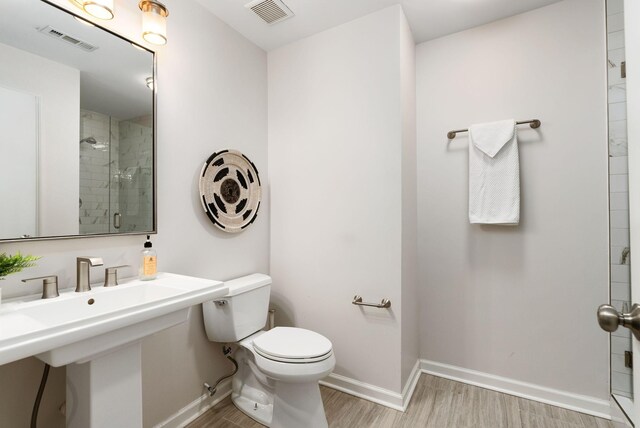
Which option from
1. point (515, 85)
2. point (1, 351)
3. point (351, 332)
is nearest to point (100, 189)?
point (1, 351)

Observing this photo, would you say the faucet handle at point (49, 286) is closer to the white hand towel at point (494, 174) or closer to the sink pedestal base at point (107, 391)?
the sink pedestal base at point (107, 391)

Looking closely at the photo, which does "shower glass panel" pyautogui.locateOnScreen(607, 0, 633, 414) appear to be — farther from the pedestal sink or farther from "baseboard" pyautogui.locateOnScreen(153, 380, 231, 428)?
"baseboard" pyautogui.locateOnScreen(153, 380, 231, 428)

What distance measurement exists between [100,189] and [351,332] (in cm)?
160

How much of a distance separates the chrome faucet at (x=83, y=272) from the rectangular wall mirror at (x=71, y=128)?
14 centimetres

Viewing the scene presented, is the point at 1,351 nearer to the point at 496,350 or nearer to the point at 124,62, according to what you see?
the point at 124,62

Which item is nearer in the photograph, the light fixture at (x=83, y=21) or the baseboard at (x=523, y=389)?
the light fixture at (x=83, y=21)

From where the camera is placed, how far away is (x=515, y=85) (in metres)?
1.94

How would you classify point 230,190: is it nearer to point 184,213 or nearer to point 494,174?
point 184,213

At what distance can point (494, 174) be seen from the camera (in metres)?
1.92

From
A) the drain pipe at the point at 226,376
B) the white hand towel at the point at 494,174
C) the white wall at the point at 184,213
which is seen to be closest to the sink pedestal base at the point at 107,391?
the white wall at the point at 184,213

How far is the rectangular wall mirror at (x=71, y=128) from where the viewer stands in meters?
1.14

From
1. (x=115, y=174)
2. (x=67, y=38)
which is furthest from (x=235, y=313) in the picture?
(x=67, y=38)

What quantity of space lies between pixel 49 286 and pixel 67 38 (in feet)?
3.35

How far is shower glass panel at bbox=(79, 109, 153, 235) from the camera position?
1328mm
